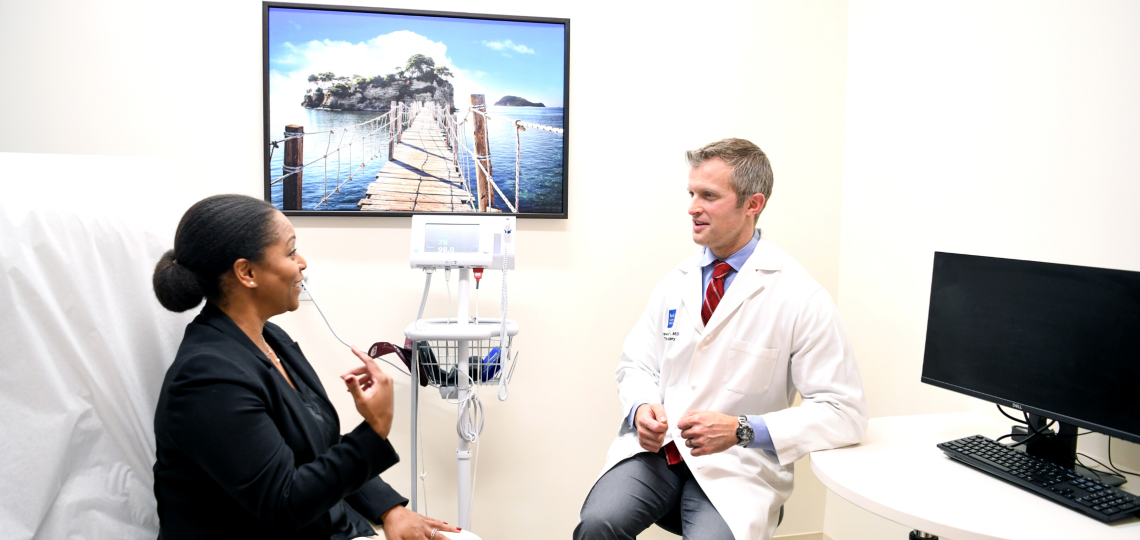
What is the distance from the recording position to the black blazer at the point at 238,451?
1.05 meters

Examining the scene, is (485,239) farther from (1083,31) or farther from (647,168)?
(1083,31)

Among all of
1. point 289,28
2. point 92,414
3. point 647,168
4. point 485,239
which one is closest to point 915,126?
point 647,168

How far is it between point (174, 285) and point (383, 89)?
1233 millimetres

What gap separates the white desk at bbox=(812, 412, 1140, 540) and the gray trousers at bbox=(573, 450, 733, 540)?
0.32 metres

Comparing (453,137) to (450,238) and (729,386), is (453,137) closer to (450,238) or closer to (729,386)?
(450,238)

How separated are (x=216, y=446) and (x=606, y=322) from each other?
1568mm

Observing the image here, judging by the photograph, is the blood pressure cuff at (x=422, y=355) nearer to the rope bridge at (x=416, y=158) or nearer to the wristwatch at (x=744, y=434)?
the rope bridge at (x=416, y=158)

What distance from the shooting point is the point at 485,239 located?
6.39 ft

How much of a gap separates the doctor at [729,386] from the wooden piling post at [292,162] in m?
1.26

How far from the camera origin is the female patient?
106 cm

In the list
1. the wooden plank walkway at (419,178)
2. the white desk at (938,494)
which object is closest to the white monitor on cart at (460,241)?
the wooden plank walkway at (419,178)

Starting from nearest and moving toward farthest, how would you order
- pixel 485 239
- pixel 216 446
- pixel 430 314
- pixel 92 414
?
pixel 216 446 → pixel 92 414 → pixel 485 239 → pixel 430 314

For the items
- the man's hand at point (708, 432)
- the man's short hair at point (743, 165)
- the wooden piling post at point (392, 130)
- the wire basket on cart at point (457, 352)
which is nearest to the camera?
the man's hand at point (708, 432)

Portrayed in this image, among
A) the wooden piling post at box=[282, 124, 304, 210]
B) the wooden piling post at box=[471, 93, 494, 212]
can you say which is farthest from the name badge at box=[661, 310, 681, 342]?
the wooden piling post at box=[282, 124, 304, 210]
